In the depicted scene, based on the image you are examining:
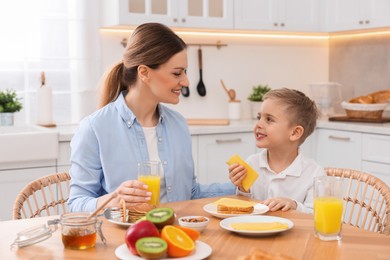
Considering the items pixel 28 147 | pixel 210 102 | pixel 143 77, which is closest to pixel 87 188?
pixel 143 77

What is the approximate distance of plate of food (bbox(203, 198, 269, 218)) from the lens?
5.99ft

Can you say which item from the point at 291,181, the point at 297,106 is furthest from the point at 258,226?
the point at 297,106

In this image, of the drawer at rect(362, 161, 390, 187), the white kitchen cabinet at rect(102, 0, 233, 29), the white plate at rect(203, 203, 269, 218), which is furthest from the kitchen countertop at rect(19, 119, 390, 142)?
the white plate at rect(203, 203, 269, 218)

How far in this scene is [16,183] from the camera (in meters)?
3.34

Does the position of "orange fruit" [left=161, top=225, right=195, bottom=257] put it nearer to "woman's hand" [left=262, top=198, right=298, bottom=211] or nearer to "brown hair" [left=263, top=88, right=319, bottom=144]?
"woman's hand" [left=262, top=198, right=298, bottom=211]

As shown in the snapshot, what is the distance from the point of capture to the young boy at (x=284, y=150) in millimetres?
2307

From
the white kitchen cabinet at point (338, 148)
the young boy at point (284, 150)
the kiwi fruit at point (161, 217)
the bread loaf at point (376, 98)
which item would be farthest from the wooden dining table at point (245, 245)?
the bread loaf at point (376, 98)

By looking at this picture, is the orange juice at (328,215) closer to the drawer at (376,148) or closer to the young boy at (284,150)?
the young boy at (284,150)

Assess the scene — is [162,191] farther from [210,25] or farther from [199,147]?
[210,25]

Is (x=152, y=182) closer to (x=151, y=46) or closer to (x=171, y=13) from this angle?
(x=151, y=46)

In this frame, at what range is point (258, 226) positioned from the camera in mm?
1657

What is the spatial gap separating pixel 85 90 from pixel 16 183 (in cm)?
90

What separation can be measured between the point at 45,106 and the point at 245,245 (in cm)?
249

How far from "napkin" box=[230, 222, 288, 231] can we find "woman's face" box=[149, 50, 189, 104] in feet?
2.36
